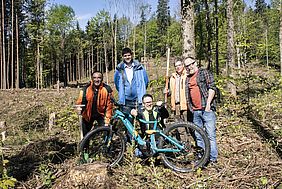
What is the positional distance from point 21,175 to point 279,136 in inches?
224

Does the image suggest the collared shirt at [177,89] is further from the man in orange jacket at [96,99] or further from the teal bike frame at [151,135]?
the man in orange jacket at [96,99]

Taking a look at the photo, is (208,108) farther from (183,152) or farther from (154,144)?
(154,144)

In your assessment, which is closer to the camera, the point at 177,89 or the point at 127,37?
the point at 177,89

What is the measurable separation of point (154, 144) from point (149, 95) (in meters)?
0.88

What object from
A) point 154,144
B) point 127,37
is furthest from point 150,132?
point 127,37

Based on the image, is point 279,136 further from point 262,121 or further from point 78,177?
point 78,177

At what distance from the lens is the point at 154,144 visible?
595 centimetres

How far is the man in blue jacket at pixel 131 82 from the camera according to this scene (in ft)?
21.1

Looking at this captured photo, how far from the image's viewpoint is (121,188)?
5168 mm

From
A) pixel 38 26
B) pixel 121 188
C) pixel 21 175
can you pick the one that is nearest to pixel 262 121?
pixel 121 188

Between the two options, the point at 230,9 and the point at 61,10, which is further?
the point at 61,10

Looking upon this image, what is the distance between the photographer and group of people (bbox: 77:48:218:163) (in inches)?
235

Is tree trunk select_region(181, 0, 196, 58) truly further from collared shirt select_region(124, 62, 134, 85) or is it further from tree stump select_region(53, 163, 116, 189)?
tree stump select_region(53, 163, 116, 189)

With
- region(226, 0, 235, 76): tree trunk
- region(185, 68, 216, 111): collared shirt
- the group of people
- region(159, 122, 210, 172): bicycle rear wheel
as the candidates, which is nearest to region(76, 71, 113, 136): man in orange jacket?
the group of people
